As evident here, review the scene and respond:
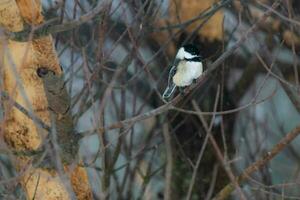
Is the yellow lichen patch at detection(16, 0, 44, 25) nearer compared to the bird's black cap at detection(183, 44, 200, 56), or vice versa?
the yellow lichen patch at detection(16, 0, 44, 25)

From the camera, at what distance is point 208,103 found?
6199 mm

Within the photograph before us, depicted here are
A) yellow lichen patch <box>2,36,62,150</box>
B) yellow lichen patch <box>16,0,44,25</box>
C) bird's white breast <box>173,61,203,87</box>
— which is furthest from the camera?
bird's white breast <box>173,61,203,87</box>

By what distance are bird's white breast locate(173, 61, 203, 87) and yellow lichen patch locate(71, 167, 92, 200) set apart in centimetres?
69

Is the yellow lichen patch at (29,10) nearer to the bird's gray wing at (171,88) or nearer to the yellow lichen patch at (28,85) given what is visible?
the yellow lichen patch at (28,85)

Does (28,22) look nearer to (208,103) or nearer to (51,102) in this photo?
(51,102)

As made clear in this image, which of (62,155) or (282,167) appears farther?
A: (282,167)

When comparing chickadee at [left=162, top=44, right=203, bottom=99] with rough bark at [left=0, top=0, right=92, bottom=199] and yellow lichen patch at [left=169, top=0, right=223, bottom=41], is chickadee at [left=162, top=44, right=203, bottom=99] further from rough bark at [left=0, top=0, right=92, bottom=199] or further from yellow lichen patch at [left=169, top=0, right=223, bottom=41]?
yellow lichen patch at [left=169, top=0, right=223, bottom=41]

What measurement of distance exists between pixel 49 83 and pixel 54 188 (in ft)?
1.81

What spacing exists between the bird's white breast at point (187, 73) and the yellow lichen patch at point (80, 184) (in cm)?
69

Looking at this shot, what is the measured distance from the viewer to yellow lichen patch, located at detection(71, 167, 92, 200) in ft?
13.1

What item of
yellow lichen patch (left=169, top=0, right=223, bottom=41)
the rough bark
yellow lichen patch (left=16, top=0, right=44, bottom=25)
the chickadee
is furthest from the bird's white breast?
yellow lichen patch (left=169, top=0, right=223, bottom=41)

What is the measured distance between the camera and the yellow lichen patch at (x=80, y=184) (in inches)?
157

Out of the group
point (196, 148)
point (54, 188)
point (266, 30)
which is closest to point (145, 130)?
point (196, 148)

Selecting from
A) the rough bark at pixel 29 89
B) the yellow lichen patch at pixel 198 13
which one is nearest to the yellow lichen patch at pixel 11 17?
the rough bark at pixel 29 89
